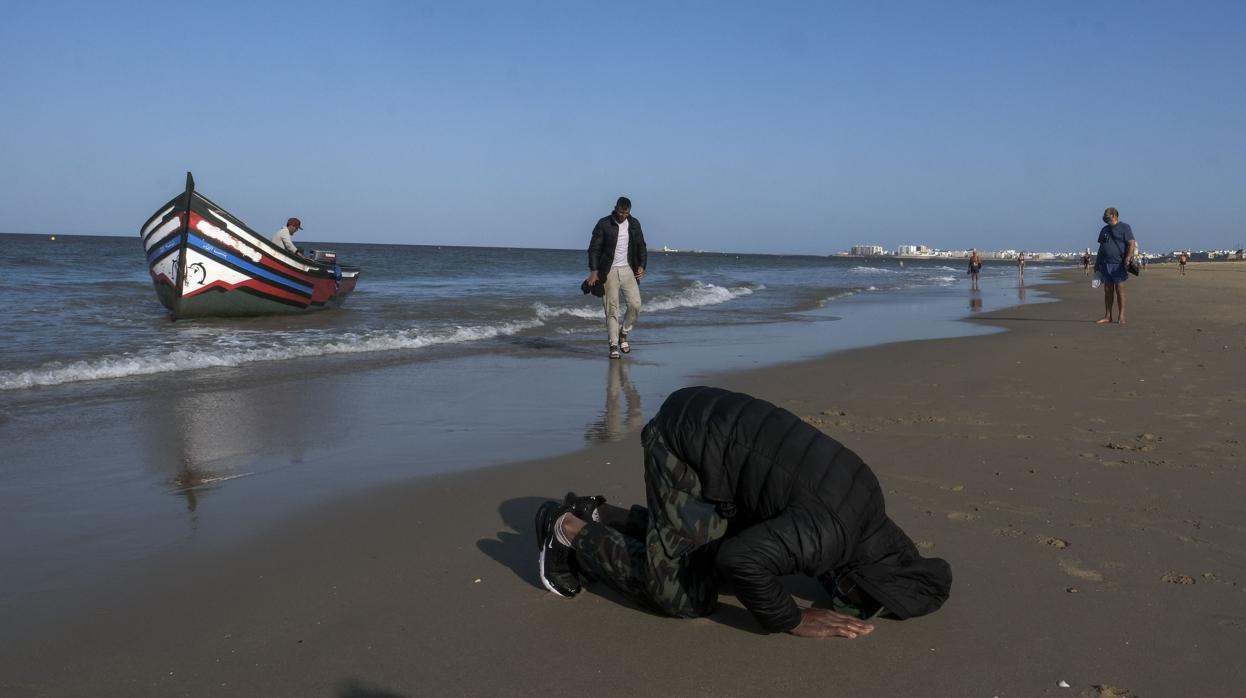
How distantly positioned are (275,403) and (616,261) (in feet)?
13.3

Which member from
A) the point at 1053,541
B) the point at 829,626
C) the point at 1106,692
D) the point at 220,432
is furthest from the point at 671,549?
the point at 220,432

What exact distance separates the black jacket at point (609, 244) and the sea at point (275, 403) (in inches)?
41.7

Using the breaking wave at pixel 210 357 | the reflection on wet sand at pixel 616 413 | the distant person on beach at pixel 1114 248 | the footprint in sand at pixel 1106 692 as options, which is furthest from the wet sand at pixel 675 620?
the distant person on beach at pixel 1114 248

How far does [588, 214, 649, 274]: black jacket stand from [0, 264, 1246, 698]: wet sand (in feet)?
15.7

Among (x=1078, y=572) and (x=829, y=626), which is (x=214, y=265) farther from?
(x=1078, y=572)

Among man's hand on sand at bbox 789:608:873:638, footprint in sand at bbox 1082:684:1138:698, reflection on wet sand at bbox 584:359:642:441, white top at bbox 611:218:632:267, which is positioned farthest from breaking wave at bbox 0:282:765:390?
footprint in sand at bbox 1082:684:1138:698

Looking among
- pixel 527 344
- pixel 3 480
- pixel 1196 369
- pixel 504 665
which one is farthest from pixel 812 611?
pixel 527 344

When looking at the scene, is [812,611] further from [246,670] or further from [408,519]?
[408,519]

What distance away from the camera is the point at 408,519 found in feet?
14.2

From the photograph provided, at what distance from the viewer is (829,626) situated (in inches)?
119

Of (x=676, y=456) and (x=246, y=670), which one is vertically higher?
(x=676, y=456)

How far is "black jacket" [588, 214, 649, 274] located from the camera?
32.9 ft

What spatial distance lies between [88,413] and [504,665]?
17.5ft

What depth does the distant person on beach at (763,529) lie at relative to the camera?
2.94 m
